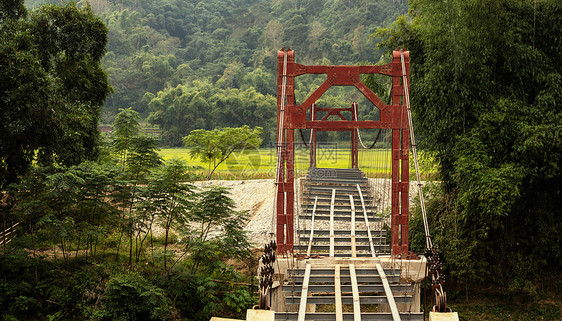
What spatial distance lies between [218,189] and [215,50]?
4201cm

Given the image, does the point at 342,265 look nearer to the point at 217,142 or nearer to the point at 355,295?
the point at 355,295

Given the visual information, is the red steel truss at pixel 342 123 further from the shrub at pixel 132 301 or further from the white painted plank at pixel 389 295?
the shrub at pixel 132 301

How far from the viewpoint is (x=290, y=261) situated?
6.89 meters

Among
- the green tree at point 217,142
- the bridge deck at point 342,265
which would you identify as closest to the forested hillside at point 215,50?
the green tree at point 217,142

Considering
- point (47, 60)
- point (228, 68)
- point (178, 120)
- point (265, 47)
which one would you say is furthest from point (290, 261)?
point (265, 47)

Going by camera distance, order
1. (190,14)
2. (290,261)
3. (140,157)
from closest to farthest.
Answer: (290,261)
(140,157)
(190,14)

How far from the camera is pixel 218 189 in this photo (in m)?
11.3

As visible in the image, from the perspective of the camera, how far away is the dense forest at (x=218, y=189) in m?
9.86

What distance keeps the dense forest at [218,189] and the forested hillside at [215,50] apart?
77.2 ft

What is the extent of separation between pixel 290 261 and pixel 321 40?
138 ft

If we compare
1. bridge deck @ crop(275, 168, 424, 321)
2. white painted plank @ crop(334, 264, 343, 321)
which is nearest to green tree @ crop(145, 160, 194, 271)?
bridge deck @ crop(275, 168, 424, 321)

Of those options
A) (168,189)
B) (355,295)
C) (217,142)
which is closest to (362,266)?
(355,295)

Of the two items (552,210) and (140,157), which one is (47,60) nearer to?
(140,157)

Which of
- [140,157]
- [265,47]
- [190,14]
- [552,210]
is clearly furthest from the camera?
[190,14]
